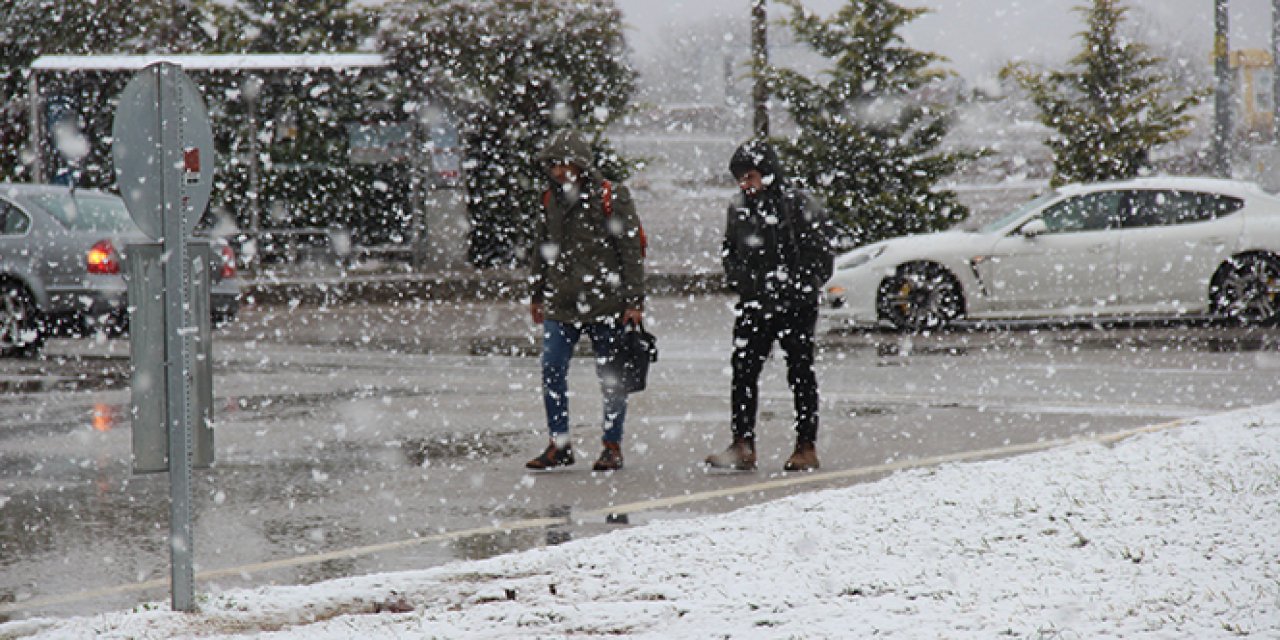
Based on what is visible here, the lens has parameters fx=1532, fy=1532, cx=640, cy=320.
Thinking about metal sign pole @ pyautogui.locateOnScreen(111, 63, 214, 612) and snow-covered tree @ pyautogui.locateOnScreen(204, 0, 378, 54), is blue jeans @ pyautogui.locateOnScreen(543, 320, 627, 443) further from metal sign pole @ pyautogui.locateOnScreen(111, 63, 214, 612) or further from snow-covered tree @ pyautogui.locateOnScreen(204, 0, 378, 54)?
snow-covered tree @ pyautogui.locateOnScreen(204, 0, 378, 54)

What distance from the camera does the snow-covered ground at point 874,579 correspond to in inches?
171

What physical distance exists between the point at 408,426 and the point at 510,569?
4.35 meters

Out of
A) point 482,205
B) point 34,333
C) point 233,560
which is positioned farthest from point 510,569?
point 482,205

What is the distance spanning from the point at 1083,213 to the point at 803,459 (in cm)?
826

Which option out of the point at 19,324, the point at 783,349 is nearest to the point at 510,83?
the point at 19,324

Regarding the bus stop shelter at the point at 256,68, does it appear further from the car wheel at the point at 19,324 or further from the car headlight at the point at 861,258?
the car wheel at the point at 19,324

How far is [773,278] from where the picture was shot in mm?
7641

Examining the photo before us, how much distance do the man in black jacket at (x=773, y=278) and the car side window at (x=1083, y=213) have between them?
7822 mm

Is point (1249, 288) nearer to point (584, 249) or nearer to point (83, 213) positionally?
point (584, 249)

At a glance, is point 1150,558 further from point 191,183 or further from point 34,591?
point 34,591

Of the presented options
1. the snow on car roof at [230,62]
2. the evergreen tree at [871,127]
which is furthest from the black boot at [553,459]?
the snow on car roof at [230,62]

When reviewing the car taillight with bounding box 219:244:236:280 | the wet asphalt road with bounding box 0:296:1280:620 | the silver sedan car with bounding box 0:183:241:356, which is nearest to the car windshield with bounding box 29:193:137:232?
the silver sedan car with bounding box 0:183:241:356

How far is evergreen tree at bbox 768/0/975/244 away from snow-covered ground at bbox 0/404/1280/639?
57.1ft

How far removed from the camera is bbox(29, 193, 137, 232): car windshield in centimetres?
1400
